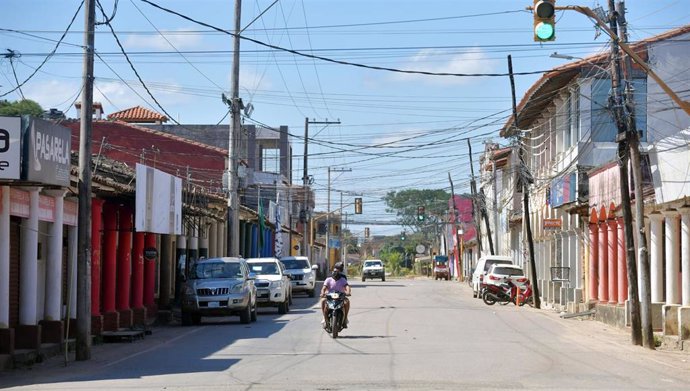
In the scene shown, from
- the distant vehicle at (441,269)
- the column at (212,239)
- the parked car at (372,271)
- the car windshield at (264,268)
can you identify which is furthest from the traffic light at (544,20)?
the distant vehicle at (441,269)

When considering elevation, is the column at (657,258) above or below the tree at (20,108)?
below

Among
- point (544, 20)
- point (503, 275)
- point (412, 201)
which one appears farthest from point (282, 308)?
point (412, 201)

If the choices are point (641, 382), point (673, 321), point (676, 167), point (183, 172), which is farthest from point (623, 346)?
point (183, 172)

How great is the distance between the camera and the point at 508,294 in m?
46.5

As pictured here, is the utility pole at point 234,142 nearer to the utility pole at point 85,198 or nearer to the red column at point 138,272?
the red column at point 138,272

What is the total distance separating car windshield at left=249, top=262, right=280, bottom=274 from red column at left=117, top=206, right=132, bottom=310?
8.29 m

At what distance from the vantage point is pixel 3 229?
20250mm

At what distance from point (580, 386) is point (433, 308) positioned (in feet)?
79.9

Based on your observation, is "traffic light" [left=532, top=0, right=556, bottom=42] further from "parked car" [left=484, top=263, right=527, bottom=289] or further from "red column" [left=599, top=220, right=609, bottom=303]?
"parked car" [left=484, top=263, right=527, bottom=289]

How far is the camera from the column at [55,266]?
23.4 meters

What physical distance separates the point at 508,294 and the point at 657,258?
17.3m

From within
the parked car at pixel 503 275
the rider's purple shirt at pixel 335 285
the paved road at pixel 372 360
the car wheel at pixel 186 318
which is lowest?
the paved road at pixel 372 360

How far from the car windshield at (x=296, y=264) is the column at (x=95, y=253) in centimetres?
Answer: 2407

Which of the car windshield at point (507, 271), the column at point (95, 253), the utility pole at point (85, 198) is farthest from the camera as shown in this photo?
the car windshield at point (507, 271)
